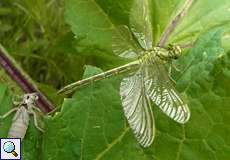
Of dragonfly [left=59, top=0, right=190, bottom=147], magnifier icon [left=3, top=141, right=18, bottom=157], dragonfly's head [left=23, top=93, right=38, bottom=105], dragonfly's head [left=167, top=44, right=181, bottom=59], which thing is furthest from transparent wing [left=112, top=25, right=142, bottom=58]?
magnifier icon [left=3, top=141, right=18, bottom=157]

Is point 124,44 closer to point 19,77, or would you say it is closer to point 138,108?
point 138,108

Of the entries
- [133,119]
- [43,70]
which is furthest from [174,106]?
[43,70]

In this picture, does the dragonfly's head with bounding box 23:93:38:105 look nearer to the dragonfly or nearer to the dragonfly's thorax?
the dragonfly

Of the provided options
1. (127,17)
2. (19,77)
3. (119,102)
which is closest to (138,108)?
(119,102)

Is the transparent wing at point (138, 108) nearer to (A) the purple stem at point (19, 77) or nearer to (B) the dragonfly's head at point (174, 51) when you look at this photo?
(B) the dragonfly's head at point (174, 51)

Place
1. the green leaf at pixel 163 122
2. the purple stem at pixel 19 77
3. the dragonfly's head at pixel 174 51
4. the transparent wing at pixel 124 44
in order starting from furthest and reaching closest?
1. the purple stem at pixel 19 77
2. the transparent wing at pixel 124 44
3. the dragonfly's head at pixel 174 51
4. the green leaf at pixel 163 122

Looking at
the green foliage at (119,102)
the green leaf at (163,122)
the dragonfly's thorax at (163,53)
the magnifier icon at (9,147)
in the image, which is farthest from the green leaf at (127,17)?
the magnifier icon at (9,147)
